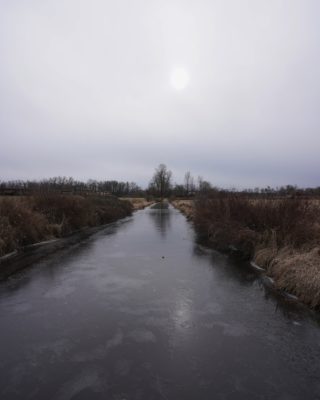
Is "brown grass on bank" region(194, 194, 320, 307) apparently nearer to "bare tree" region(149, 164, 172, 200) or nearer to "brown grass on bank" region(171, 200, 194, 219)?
"brown grass on bank" region(171, 200, 194, 219)

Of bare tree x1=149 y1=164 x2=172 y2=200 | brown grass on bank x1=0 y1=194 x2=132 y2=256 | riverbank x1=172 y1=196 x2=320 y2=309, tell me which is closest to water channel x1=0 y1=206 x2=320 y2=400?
riverbank x1=172 y1=196 x2=320 y2=309

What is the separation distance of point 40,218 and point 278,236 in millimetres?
11407

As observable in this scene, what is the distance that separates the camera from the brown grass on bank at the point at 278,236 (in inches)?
330

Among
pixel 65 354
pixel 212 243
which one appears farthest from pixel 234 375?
pixel 212 243

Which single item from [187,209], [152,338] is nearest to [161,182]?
[187,209]

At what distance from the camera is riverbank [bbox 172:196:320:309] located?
8367 millimetres

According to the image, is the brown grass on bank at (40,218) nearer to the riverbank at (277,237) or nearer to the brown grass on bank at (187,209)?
the riverbank at (277,237)

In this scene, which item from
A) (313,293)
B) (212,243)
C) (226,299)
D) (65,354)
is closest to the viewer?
(65,354)

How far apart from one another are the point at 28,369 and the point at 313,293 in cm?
592

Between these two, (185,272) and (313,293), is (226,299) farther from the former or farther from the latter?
(185,272)

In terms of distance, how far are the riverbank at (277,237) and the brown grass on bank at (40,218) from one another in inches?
317

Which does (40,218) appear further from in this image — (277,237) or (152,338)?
(152,338)

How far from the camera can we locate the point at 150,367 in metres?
5.00

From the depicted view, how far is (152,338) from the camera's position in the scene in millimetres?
6000
